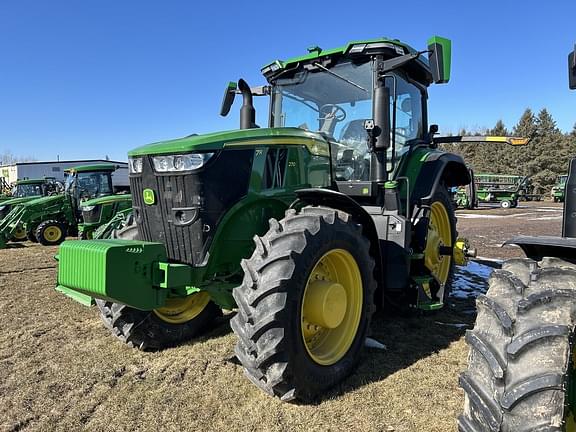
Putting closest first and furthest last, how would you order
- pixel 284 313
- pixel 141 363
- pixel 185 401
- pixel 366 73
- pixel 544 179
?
pixel 284 313, pixel 185 401, pixel 141 363, pixel 366 73, pixel 544 179

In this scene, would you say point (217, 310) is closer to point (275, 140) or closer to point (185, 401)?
point (185, 401)

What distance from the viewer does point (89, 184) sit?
14.3 metres

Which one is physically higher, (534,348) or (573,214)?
(573,214)

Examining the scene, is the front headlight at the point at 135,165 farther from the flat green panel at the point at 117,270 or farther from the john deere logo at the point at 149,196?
the flat green panel at the point at 117,270

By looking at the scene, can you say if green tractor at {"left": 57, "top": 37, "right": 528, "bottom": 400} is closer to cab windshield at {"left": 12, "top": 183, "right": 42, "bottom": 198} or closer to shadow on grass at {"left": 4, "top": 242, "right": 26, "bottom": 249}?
shadow on grass at {"left": 4, "top": 242, "right": 26, "bottom": 249}

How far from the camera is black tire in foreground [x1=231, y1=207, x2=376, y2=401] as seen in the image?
295 cm

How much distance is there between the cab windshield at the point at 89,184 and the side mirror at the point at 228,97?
34.6ft

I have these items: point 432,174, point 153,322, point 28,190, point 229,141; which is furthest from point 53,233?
point 432,174

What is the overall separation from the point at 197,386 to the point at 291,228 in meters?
1.42

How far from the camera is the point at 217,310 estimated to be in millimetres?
4707

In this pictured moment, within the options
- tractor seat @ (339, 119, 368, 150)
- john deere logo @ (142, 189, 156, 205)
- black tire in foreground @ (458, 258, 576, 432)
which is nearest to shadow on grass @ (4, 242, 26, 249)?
john deere logo @ (142, 189, 156, 205)

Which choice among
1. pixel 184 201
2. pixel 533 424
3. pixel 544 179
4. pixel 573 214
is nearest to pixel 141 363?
pixel 184 201

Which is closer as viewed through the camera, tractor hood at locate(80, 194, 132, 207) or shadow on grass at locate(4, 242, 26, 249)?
tractor hood at locate(80, 194, 132, 207)

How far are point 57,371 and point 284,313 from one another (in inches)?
85.4
